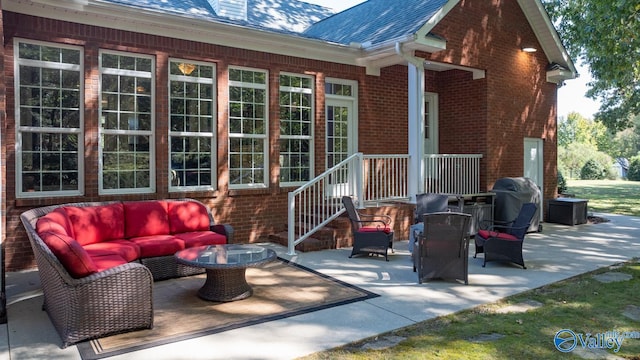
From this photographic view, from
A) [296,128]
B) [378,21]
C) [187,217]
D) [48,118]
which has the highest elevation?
[378,21]

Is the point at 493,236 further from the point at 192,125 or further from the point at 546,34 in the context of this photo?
the point at 546,34

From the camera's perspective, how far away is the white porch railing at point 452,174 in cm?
1063

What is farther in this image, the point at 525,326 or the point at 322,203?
the point at 322,203

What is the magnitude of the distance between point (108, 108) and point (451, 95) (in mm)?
8561

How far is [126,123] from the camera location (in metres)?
7.81

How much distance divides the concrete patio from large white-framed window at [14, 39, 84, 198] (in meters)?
1.46

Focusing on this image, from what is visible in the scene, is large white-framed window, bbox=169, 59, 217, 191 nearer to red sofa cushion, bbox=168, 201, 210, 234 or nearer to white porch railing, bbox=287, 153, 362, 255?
red sofa cushion, bbox=168, 201, 210, 234

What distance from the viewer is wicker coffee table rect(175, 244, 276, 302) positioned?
5.21 meters

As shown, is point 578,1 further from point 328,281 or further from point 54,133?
point 54,133

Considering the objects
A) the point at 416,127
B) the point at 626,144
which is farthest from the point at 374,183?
the point at 626,144

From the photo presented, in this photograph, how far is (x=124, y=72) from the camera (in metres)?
7.73

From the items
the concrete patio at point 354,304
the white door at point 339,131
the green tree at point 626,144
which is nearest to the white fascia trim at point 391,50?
the white door at point 339,131

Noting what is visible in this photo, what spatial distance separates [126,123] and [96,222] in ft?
6.85

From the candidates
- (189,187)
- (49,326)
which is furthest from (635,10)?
(49,326)
